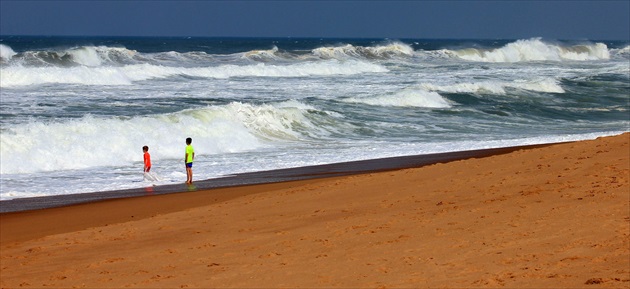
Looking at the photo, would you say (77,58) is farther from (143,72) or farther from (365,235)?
(365,235)

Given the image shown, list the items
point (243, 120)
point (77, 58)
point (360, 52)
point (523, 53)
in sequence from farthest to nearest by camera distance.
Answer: point (523, 53) < point (360, 52) < point (77, 58) < point (243, 120)

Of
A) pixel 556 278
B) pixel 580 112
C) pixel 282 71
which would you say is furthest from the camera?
pixel 282 71

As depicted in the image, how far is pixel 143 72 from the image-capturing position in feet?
164

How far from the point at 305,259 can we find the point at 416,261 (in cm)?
106

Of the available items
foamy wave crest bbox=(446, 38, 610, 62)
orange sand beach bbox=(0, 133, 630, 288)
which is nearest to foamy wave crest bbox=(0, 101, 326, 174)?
orange sand beach bbox=(0, 133, 630, 288)

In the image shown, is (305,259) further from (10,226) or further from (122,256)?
(10,226)

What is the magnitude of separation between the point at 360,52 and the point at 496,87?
45.0 metres

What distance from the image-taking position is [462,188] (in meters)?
11.3

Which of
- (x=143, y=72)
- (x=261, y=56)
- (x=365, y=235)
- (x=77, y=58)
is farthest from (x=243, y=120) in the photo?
(x=261, y=56)

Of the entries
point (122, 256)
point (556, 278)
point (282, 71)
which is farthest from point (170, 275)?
point (282, 71)

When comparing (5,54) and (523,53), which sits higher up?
(5,54)

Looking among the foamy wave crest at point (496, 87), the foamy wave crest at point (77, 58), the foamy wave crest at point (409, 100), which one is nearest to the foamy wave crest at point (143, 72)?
the foamy wave crest at point (77, 58)

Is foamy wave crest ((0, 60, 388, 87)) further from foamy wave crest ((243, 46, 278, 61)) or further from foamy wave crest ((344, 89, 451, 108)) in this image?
foamy wave crest ((344, 89, 451, 108))

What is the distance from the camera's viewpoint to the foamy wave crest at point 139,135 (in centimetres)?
1828
